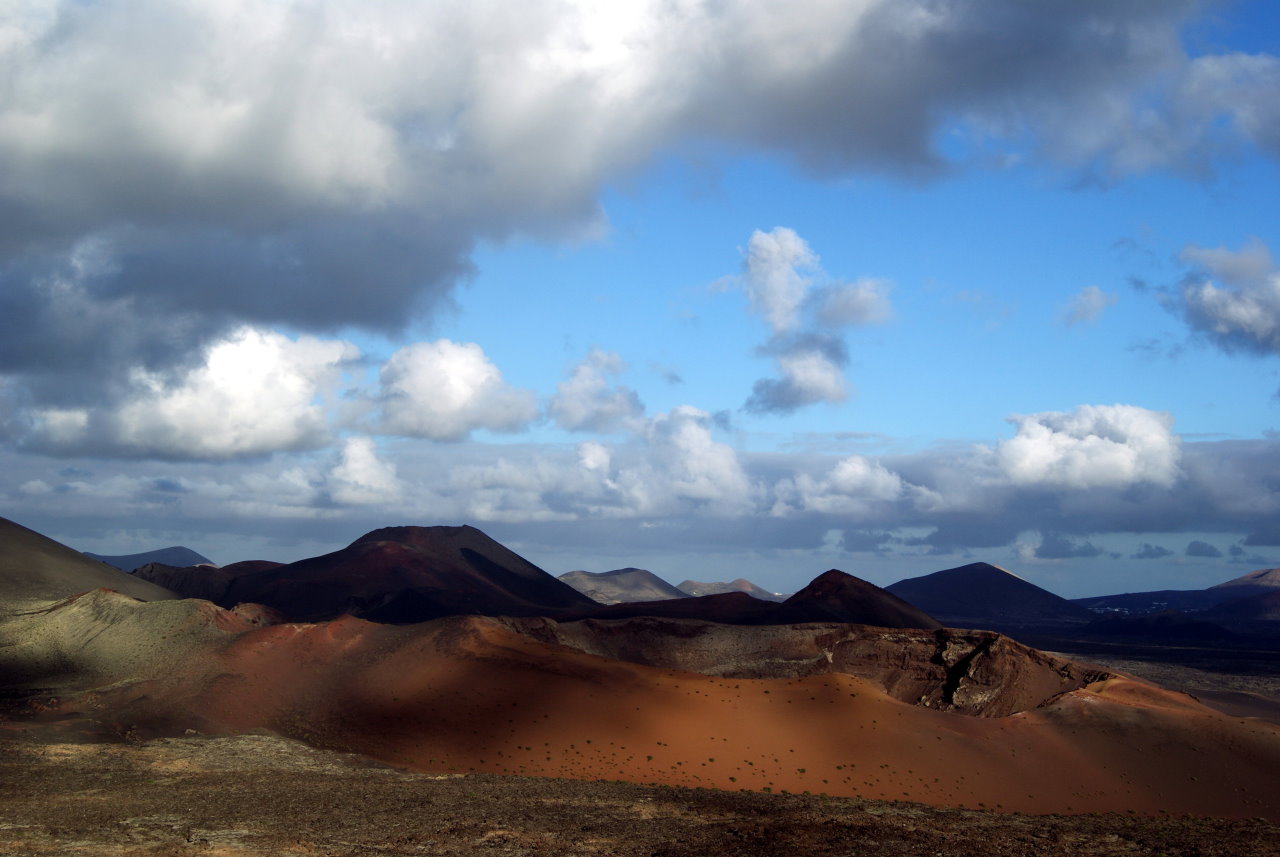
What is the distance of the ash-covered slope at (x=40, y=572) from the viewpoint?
7056cm

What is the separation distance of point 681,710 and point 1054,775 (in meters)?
17.0

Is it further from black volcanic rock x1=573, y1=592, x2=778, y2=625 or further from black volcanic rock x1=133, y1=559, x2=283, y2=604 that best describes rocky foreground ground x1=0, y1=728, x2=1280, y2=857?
black volcanic rock x1=133, y1=559, x2=283, y2=604

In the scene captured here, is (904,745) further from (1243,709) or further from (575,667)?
(1243,709)

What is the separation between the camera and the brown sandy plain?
42.3m

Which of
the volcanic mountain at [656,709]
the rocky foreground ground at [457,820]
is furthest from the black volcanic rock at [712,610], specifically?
the rocky foreground ground at [457,820]

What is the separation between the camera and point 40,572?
2995 inches

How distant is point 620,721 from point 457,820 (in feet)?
60.5

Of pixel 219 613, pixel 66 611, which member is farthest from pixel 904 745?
pixel 66 611

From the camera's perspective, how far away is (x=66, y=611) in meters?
58.5

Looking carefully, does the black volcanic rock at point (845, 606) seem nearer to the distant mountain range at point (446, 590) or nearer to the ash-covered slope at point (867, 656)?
the distant mountain range at point (446, 590)

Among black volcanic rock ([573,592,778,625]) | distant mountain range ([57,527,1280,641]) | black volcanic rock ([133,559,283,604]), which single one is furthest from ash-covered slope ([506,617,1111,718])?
→ black volcanic rock ([133,559,283,604])

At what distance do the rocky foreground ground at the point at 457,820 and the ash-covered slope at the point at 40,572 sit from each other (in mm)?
38010

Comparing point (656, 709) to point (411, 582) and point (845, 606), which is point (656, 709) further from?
point (411, 582)

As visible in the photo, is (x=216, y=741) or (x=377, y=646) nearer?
(x=216, y=741)
